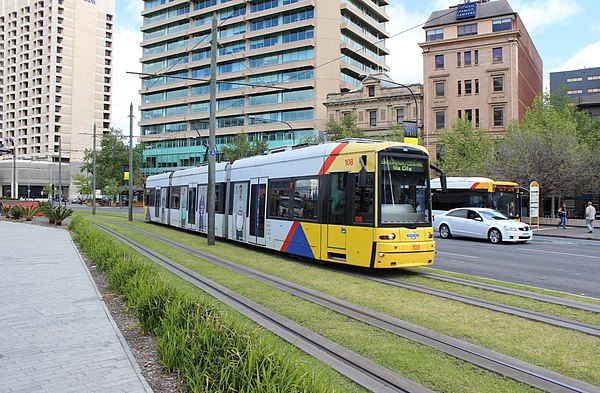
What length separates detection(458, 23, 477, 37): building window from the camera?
2253 inches

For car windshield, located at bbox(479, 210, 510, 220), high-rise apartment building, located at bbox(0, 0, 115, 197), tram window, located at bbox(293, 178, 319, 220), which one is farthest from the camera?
high-rise apartment building, located at bbox(0, 0, 115, 197)

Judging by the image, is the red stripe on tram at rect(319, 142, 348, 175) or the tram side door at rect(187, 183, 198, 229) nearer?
the red stripe on tram at rect(319, 142, 348, 175)

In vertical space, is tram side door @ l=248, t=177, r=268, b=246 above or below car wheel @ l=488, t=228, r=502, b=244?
above

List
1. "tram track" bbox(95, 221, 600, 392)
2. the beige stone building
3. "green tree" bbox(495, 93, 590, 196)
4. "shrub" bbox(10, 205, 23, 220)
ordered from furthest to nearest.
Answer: the beige stone building, "green tree" bbox(495, 93, 590, 196), "shrub" bbox(10, 205, 23, 220), "tram track" bbox(95, 221, 600, 392)

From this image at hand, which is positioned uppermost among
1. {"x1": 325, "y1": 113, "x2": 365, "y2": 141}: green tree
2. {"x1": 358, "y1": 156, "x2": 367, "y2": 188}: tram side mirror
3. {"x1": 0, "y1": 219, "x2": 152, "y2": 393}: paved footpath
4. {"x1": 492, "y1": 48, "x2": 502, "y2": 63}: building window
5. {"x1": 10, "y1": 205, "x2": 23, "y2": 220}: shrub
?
{"x1": 492, "y1": 48, "x2": 502, "y2": 63}: building window

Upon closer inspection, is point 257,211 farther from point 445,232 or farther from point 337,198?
point 445,232

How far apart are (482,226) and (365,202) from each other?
521 inches

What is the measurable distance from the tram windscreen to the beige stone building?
45312 millimetres

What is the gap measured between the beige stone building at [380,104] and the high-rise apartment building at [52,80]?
6998 centimetres

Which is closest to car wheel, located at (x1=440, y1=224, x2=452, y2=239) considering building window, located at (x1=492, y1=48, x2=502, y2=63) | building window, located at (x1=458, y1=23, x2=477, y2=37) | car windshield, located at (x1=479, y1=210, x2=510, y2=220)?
car windshield, located at (x1=479, y1=210, x2=510, y2=220)

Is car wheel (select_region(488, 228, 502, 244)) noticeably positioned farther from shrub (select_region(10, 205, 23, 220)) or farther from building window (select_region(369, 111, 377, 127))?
building window (select_region(369, 111, 377, 127))

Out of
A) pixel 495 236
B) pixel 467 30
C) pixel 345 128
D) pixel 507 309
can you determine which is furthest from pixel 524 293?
pixel 467 30

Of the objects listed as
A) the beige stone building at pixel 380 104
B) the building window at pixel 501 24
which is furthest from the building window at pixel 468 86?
the building window at pixel 501 24

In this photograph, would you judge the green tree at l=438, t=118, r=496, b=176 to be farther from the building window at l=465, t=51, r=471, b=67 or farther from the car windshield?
the car windshield
